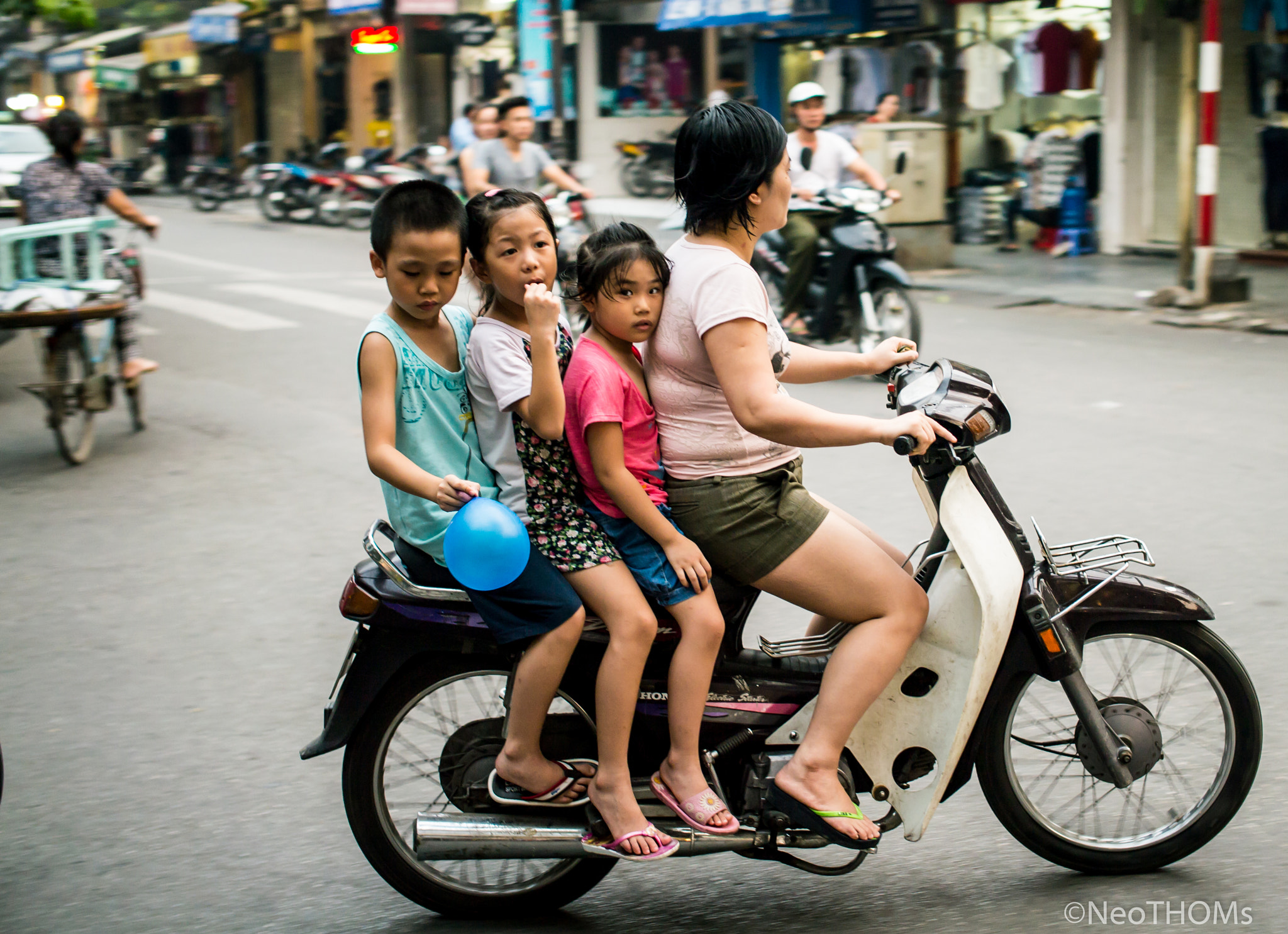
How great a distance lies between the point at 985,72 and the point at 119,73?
2759 cm

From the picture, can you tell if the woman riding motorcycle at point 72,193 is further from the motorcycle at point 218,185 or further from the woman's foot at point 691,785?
the motorcycle at point 218,185

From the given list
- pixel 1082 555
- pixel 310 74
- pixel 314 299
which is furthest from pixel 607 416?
pixel 310 74

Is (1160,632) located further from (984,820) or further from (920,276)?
(920,276)

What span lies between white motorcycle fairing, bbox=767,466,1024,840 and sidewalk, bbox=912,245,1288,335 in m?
8.01

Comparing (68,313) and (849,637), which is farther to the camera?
(68,313)

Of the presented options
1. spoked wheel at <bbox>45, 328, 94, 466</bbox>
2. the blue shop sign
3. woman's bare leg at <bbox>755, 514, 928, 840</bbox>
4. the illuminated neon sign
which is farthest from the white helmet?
the blue shop sign

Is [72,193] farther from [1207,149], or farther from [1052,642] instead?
[1207,149]

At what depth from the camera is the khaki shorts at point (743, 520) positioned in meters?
2.69

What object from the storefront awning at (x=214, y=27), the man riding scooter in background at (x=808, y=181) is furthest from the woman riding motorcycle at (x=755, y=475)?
the storefront awning at (x=214, y=27)

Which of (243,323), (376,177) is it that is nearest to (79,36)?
(376,177)

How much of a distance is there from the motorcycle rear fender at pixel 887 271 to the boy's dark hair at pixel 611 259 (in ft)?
20.3

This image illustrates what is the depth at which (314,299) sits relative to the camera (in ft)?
40.3

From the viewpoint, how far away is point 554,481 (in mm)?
2689

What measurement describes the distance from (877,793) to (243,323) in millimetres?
9235
